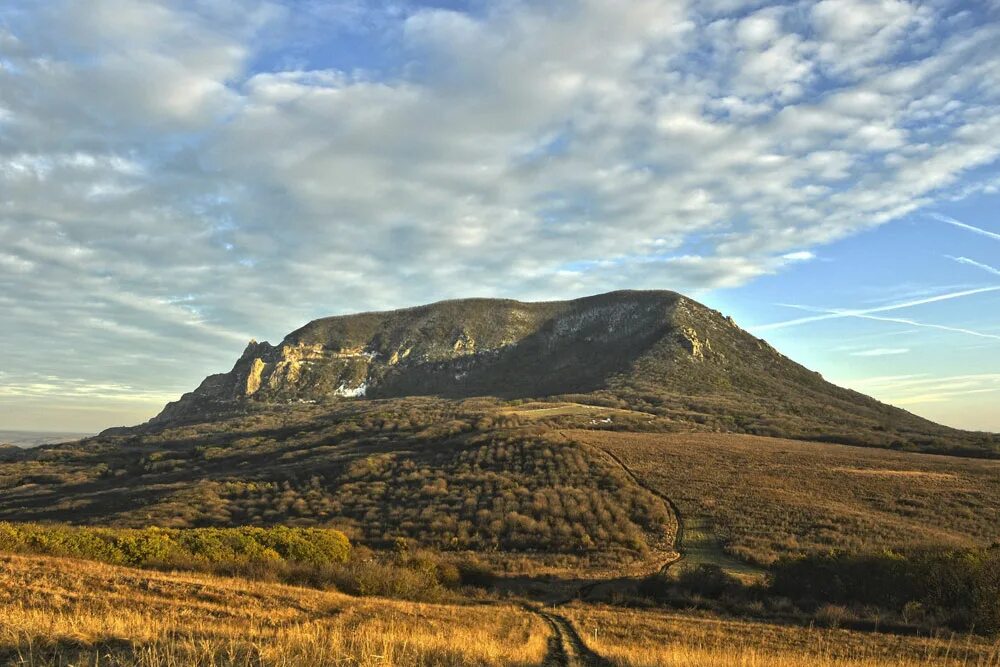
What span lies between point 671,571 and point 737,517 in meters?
12.5

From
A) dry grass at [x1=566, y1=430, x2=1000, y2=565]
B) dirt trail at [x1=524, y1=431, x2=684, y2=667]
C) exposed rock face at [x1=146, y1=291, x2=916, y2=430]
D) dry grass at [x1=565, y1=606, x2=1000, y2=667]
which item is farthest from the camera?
exposed rock face at [x1=146, y1=291, x2=916, y2=430]

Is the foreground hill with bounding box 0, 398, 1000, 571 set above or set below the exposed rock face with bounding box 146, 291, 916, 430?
below

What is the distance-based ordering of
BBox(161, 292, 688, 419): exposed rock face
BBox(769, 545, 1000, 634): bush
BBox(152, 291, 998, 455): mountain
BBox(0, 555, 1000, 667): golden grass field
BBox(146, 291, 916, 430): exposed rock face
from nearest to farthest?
BBox(0, 555, 1000, 667): golden grass field < BBox(769, 545, 1000, 634): bush < BBox(152, 291, 998, 455): mountain < BBox(146, 291, 916, 430): exposed rock face < BBox(161, 292, 688, 419): exposed rock face

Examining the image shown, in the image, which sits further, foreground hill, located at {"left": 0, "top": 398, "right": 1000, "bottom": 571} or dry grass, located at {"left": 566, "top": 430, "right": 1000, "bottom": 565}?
foreground hill, located at {"left": 0, "top": 398, "right": 1000, "bottom": 571}

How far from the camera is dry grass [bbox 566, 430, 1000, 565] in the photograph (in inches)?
1240

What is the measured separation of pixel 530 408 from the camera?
3969 inches

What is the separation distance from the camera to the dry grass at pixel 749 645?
1024cm

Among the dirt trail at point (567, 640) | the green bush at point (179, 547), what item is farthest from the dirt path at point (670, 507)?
the green bush at point (179, 547)

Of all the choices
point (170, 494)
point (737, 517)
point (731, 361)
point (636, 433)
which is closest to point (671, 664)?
point (737, 517)

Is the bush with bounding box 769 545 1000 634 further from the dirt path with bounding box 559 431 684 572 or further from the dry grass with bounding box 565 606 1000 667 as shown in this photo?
the dirt path with bounding box 559 431 684 572

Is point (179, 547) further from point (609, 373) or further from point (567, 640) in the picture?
point (609, 373)

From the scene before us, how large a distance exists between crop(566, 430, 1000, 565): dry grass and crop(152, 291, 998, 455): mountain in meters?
19.4

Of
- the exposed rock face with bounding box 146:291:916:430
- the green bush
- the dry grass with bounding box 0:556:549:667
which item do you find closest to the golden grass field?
the dry grass with bounding box 0:556:549:667

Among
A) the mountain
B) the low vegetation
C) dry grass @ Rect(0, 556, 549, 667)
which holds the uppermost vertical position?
the mountain
